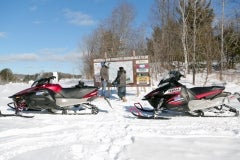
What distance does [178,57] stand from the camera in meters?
25.7

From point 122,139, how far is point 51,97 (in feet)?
12.3

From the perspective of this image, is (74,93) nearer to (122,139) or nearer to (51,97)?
(51,97)

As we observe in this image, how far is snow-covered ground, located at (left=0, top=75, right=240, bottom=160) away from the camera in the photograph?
13.8 feet

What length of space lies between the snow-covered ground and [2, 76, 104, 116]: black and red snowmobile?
104 cm

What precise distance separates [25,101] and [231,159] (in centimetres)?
595

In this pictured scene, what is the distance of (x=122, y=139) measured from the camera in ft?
16.5

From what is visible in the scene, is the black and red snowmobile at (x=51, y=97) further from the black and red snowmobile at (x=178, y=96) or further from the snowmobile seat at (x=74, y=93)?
the black and red snowmobile at (x=178, y=96)

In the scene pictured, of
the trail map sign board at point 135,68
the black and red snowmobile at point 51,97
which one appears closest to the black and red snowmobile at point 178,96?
the black and red snowmobile at point 51,97

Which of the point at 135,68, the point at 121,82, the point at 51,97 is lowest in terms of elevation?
the point at 51,97

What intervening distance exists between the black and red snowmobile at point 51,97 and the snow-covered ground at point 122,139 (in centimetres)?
104

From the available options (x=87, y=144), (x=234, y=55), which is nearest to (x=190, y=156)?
(x=87, y=144)

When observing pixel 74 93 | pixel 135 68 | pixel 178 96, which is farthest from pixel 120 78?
pixel 178 96

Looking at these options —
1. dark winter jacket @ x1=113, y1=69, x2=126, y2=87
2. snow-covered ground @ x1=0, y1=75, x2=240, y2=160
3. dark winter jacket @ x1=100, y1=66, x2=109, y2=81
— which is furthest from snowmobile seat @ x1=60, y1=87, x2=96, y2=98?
dark winter jacket @ x1=100, y1=66, x2=109, y2=81

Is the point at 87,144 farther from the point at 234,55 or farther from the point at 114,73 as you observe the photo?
the point at 234,55
